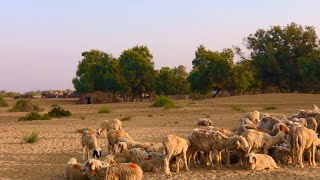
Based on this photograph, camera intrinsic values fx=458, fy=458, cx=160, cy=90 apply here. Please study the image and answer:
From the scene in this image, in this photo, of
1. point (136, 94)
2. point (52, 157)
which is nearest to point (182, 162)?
point (52, 157)

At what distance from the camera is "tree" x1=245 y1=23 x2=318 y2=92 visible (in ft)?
192

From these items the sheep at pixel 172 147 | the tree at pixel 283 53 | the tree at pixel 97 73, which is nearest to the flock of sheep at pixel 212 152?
the sheep at pixel 172 147

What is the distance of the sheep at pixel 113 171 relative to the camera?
10.3m

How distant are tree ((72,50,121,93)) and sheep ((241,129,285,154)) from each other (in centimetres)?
5514

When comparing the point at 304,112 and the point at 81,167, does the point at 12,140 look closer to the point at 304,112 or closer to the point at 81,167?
the point at 81,167

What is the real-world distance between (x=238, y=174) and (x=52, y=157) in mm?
6746

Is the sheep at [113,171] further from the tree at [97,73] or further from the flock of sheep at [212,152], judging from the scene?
the tree at [97,73]

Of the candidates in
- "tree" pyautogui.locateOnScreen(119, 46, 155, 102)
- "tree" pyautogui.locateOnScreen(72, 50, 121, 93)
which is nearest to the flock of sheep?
"tree" pyautogui.locateOnScreen(119, 46, 155, 102)

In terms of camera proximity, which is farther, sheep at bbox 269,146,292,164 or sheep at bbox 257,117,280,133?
sheep at bbox 257,117,280,133

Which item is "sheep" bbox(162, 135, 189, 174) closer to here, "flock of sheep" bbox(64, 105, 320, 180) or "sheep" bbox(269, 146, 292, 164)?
"flock of sheep" bbox(64, 105, 320, 180)

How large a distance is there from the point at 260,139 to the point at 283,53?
158 ft

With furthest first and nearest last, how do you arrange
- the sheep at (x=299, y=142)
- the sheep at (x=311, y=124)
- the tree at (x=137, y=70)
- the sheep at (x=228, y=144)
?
the tree at (x=137, y=70) → the sheep at (x=311, y=124) → the sheep at (x=299, y=142) → the sheep at (x=228, y=144)

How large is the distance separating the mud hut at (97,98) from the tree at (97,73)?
258cm

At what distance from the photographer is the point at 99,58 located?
69750 millimetres
